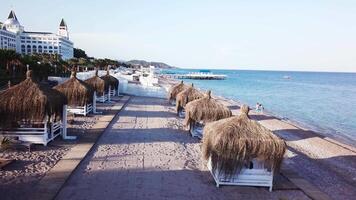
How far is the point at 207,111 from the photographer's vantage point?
13.6m

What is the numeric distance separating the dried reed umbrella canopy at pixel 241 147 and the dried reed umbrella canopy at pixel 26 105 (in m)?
5.51

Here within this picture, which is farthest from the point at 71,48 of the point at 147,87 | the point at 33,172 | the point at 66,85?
the point at 33,172

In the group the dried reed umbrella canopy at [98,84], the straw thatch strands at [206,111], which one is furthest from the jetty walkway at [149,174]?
the dried reed umbrella canopy at [98,84]

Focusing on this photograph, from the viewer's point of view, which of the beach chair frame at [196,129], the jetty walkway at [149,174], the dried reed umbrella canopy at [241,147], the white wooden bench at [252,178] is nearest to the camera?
the jetty walkway at [149,174]

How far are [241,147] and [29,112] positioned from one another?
6653 mm

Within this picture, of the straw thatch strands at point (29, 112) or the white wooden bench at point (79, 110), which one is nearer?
the straw thatch strands at point (29, 112)

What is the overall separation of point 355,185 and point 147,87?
22.7 metres

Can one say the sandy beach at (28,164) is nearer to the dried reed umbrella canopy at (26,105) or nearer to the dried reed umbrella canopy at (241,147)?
the dried reed umbrella canopy at (26,105)

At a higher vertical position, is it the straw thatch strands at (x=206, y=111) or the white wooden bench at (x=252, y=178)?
the straw thatch strands at (x=206, y=111)

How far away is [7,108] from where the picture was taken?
438 inches

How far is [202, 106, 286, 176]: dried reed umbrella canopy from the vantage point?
8.45 meters

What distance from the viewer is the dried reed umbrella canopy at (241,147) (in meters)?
8.45

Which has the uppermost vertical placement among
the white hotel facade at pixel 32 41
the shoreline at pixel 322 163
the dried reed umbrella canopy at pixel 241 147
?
the white hotel facade at pixel 32 41

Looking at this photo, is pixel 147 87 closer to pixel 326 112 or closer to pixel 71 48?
pixel 326 112
